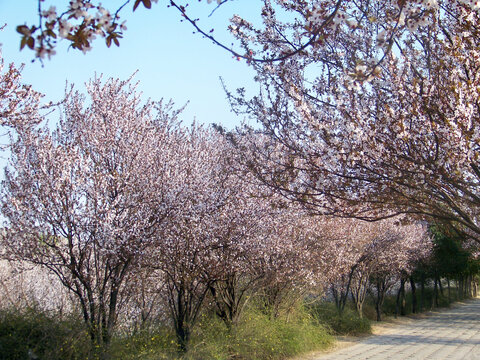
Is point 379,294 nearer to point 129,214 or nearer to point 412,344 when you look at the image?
point 412,344

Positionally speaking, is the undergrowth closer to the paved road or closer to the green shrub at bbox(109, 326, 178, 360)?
the green shrub at bbox(109, 326, 178, 360)

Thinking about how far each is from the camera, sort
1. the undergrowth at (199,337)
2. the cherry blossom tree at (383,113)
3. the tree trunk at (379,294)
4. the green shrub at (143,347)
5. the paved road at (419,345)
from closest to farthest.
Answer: the cherry blossom tree at (383,113), the undergrowth at (199,337), the green shrub at (143,347), the paved road at (419,345), the tree trunk at (379,294)

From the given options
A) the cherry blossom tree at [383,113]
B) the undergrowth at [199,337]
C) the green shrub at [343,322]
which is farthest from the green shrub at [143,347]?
the green shrub at [343,322]

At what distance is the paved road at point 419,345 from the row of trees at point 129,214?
13.2ft

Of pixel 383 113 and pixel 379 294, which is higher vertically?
pixel 383 113

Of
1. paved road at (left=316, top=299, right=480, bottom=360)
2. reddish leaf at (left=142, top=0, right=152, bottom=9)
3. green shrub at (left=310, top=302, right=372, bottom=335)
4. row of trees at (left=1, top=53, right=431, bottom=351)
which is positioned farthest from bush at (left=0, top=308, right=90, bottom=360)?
green shrub at (left=310, top=302, right=372, bottom=335)

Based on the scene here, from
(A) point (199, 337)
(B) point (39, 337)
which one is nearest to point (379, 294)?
(A) point (199, 337)

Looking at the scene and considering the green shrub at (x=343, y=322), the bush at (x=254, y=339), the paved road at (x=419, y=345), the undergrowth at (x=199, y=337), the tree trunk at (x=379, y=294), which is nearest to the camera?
the undergrowth at (x=199, y=337)

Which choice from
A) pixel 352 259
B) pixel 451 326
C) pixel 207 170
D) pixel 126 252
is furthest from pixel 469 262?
pixel 126 252

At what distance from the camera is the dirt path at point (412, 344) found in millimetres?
13461

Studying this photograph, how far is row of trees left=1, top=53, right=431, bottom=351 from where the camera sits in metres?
8.48

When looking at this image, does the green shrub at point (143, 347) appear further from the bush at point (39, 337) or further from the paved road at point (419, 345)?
the paved road at point (419, 345)

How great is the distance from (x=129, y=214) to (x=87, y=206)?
31.3 inches

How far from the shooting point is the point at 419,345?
16.0m
